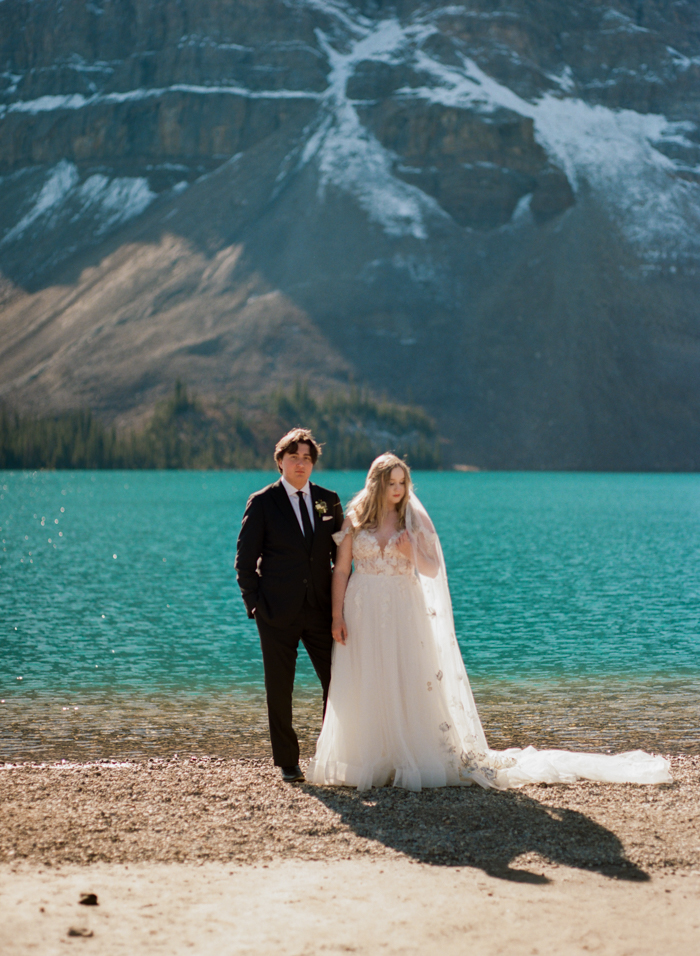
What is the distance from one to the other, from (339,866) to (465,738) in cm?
221

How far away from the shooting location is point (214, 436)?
146125 mm

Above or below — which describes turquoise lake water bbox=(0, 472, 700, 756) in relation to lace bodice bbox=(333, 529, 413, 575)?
below

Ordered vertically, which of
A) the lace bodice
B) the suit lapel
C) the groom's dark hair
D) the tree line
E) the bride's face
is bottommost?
the lace bodice

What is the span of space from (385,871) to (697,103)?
21292 cm

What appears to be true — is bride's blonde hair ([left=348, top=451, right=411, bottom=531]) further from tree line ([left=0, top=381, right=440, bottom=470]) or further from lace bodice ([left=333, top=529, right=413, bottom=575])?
tree line ([left=0, top=381, right=440, bottom=470])

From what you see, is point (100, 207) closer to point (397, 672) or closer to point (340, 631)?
point (340, 631)

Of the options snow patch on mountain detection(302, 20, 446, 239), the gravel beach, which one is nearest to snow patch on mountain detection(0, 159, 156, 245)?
snow patch on mountain detection(302, 20, 446, 239)

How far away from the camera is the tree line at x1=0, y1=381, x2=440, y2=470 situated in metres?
144

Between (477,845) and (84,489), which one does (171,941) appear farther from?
(84,489)

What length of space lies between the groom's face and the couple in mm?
11

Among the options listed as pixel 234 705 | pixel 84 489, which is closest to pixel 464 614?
pixel 234 705

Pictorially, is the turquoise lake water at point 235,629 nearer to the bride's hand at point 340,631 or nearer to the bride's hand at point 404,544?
the bride's hand at point 340,631

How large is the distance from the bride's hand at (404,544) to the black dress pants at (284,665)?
889mm

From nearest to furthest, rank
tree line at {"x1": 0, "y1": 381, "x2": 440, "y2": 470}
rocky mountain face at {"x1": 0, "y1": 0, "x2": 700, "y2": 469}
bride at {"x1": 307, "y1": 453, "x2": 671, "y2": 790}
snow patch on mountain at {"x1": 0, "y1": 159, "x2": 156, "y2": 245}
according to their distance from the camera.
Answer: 1. bride at {"x1": 307, "y1": 453, "x2": 671, "y2": 790}
2. tree line at {"x1": 0, "y1": 381, "x2": 440, "y2": 470}
3. rocky mountain face at {"x1": 0, "y1": 0, "x2": 700, "y2": 469}
4. snow patch on mountain at {"x1": 0, "y1": 159, "x2": 156, "y2": 245}
